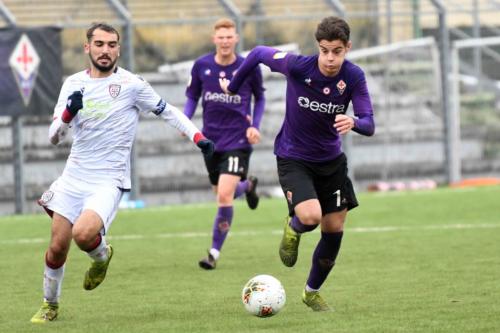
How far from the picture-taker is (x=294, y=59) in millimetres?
8797

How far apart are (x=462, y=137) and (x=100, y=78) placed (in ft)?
48.4

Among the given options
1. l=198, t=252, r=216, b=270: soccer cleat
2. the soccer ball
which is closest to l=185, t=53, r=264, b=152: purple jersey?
l=198, t=252, r=216, b=270: soccer cleat

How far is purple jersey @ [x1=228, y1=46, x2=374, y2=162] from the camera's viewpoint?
855cm

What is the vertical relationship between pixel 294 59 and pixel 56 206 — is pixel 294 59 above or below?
above

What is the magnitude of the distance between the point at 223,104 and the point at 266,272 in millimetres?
2265

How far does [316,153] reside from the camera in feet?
28.9

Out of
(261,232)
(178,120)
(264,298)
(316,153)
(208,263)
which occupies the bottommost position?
(261,232)

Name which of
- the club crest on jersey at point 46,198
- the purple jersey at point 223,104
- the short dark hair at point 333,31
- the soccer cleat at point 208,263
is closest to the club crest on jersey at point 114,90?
the club crest on jersey at point 46,198

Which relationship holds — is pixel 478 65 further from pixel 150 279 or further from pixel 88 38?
pixel 88 38

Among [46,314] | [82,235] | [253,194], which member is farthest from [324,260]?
[253,194]

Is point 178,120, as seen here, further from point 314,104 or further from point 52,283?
point 52,283

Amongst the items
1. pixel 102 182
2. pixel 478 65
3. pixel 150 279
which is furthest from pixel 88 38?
pixel 478 65

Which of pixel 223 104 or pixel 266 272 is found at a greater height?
pixel 223 104

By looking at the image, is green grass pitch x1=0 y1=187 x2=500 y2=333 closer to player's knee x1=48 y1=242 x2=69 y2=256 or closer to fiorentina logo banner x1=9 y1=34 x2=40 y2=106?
player's knee x1=48 y1=242 x2=69 y2=256
